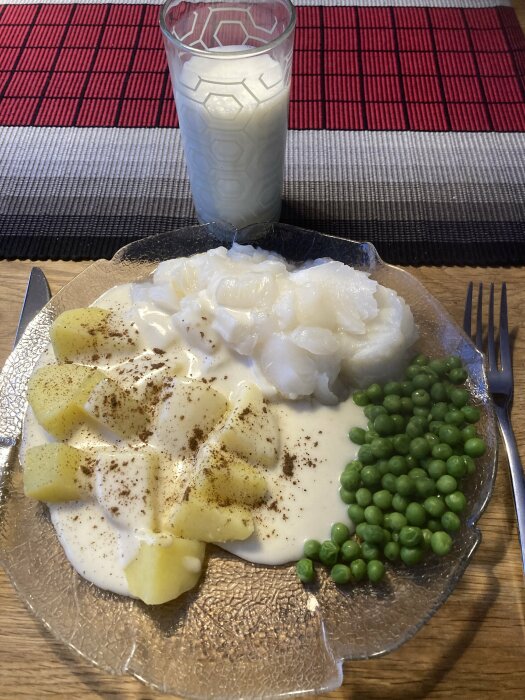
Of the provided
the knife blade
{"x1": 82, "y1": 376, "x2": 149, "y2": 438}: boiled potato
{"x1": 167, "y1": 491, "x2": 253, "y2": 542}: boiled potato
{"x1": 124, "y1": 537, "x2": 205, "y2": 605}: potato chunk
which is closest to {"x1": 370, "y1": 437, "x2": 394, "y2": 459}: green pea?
{"x1": 167, "y1": 491, "x2": 253, "y2": 542}: boiled potato

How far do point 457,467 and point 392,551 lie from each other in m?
0.31

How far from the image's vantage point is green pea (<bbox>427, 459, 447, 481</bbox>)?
6.06 ft

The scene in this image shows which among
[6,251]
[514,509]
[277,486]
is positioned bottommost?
[514,509]

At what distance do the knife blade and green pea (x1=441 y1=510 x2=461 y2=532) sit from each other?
1.60 m

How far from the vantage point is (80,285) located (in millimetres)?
2348

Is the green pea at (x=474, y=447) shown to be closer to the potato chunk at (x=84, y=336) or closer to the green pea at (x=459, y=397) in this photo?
the green pea at (x=459, y=397)

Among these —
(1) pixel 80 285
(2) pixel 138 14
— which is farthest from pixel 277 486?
(2) pixel 138 14

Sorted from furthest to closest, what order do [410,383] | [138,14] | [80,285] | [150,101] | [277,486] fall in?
1. [138,14]
2. [150,101]
3. [80,285]
4. [410,383]
5. [277,486]

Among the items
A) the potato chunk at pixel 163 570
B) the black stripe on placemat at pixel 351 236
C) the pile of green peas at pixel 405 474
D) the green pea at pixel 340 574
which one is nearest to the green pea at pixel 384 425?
the pile of green peas at pixel 405 474

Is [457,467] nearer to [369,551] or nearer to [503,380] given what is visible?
[369,551]

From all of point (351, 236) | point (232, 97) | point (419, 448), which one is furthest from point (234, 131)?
point (419, 448)

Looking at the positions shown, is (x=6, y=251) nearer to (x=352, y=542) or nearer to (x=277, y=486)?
(x=277, y=486)

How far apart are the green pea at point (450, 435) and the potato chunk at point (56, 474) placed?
1092 millimetres

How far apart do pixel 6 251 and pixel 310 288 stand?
54.5 inches
